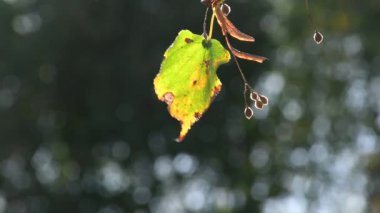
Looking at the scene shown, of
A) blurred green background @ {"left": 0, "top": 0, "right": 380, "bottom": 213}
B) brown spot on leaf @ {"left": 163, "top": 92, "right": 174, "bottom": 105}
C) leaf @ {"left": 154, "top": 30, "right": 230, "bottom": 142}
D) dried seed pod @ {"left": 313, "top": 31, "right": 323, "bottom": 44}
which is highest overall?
blurred green background @ {"left": 0, "top": 0, "right": 380, "bottom": 213}

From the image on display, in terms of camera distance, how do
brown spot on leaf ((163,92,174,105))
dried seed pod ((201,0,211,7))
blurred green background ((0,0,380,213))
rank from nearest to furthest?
dried seed pod ((201,0,211,7)), brown spot on leaf ((163,92,174,105)), blurred green background ((0,0,380,213))

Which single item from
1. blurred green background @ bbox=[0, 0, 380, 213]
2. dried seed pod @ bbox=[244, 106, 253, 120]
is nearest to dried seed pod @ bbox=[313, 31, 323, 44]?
dried seed pod @ bbox=[244, 106, 253, 120]

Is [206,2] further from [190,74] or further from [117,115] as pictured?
[117,115]

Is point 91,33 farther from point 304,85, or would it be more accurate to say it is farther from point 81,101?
point 304,85

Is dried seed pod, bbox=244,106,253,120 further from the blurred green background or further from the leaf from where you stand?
the blurred green background

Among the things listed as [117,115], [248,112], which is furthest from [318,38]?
[117,115]

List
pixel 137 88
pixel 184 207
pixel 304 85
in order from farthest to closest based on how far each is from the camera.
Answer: pixel 304 85
pixel 184 207
pixel 137 88

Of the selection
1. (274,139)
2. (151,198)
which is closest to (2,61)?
(151,198)

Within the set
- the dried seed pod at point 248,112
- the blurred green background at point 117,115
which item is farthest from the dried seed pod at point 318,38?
the blurred green background at point 117,115
